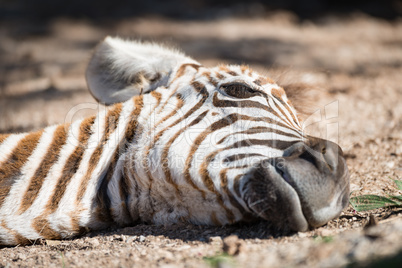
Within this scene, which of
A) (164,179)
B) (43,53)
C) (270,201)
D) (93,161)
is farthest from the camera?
(43,53)

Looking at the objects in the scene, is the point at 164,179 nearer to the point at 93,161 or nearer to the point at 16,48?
the point at 93,161

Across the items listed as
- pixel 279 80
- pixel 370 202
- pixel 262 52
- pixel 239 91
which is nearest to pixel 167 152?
pixel 239 91

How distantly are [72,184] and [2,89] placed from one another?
507cm

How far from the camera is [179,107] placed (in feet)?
9.11

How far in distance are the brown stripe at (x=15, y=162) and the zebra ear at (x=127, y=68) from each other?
0.75 metres

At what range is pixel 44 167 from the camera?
273cm

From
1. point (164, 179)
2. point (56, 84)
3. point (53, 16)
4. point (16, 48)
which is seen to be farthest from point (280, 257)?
point (53, 16)

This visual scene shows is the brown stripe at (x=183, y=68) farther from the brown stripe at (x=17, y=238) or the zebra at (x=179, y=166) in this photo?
the brown stripe at (x=17, y=238)

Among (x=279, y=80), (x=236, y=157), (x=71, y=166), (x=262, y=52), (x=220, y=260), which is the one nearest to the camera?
(x=220, y=260)

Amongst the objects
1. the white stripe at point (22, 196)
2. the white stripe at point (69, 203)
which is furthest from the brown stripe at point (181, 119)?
the white stripe at point (22, 196)

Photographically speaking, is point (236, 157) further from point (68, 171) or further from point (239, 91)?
point (68, 171)

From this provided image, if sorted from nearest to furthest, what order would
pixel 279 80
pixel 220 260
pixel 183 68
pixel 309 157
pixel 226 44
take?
pixel 220 260
pixel 309 157
pixel 183 68
pixel 279 80
pixel 226 44

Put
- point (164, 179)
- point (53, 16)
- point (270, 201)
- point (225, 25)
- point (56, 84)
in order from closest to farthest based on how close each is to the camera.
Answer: point (270, 201) < point (164, 179) < point (56, 84) < point (225, 25) < point (53, 16)

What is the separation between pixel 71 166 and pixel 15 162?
41 centimetres
